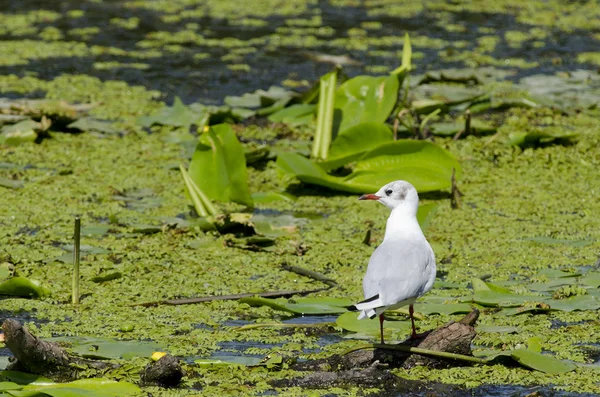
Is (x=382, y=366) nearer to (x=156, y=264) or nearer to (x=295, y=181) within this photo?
(x=156, y=264)

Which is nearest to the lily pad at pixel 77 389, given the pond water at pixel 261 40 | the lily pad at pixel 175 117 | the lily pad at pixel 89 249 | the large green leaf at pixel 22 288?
the large green leaf at pixel 22 288

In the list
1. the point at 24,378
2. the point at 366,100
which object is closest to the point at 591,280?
the point at 24,378

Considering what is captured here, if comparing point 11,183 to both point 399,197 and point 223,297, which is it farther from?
point 399,197

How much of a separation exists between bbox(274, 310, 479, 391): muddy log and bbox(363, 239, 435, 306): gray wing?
18 cm

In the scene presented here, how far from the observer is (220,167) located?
237 inches

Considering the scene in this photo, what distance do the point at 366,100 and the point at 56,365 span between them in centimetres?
378

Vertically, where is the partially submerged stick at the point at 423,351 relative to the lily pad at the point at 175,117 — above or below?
below

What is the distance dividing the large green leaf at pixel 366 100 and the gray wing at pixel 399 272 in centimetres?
299

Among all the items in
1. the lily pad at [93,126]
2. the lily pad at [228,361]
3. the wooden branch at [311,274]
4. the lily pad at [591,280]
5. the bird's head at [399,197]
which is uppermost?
the bird's head at [399,197]

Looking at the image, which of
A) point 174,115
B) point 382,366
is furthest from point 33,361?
point 174,115

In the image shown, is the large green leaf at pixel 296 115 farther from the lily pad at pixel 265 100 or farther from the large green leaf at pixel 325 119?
the large green leaf at pixel 325 119

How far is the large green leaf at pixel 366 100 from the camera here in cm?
689

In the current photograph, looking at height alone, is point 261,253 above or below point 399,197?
below

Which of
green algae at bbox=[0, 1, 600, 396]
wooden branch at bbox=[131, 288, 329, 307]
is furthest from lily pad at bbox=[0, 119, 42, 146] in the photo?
wooden branch at bbox=[131, 288, 329, 307]
